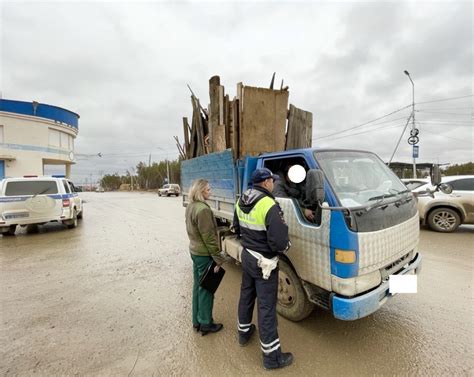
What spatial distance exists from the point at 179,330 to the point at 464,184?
821cm

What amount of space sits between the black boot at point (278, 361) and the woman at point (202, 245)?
0.76m

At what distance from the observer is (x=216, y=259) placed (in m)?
2.79

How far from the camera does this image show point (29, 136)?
23.7 m

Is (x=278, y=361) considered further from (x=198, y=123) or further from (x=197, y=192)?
(x=198, y=123)

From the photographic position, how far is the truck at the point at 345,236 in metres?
2.33

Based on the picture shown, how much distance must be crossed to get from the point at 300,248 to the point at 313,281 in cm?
35

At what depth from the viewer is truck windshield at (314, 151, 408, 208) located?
271cm

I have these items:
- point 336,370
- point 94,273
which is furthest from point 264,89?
point 94,273

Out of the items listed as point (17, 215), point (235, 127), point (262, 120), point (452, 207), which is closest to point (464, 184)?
point (452, 207)

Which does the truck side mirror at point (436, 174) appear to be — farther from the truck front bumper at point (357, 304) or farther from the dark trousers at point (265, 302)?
the dark trousers at point (265, 302)

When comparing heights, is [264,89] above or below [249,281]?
above

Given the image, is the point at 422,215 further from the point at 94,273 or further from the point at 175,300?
the point at 94,273

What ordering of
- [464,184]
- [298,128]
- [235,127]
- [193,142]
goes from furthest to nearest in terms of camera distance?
1. [464,184]
2. [193,142]
3. [298,128]
4. [235,127]

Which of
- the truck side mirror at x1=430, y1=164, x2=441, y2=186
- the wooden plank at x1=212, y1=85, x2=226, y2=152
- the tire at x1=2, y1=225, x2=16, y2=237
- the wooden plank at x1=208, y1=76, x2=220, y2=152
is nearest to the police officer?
the wooden plank at x1=212, y1=85, x2=226, y2=152
